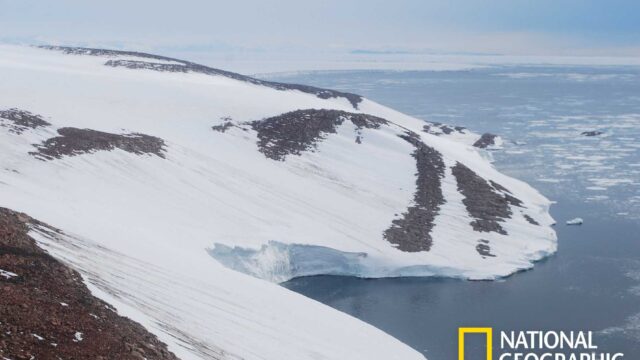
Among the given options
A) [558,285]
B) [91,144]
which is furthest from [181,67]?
[558,285]

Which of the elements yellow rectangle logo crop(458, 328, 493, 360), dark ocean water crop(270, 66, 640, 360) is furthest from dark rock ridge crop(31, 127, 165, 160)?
yellow rectangle logo crop(458, 328, 493, 360)

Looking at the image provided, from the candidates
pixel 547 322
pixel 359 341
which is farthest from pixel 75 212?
pixel 547 322

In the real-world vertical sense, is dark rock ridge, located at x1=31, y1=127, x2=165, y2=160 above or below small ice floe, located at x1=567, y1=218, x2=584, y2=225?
above

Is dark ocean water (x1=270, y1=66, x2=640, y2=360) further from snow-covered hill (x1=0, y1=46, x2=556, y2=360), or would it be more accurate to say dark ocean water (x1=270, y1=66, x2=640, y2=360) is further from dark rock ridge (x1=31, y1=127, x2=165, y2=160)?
dark rock ridge (x1=31, y1=127, x2=165, y2=160)

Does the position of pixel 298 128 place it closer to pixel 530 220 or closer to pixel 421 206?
pixel 421 206

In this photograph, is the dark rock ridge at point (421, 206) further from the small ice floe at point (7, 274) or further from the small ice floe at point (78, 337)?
the small ice floe at point (78, 337)

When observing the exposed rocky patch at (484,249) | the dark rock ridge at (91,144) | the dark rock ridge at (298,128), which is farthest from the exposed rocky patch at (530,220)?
the dark rock ridge at (91,144)
